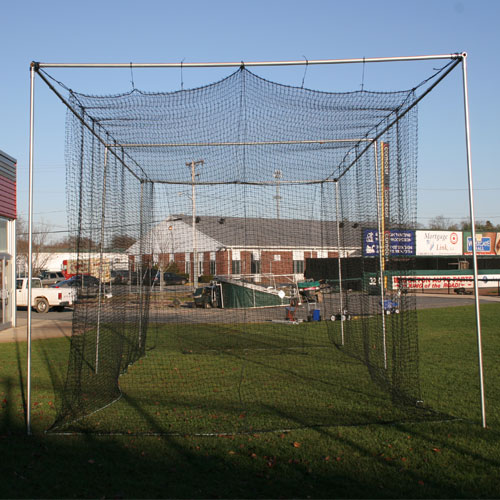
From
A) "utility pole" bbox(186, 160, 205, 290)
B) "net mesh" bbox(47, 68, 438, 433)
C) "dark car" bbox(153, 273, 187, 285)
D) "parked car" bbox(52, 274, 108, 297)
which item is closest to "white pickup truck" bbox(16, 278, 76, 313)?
"net mesh" bbox(47, 68, 438, 433)

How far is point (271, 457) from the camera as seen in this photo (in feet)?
13.4

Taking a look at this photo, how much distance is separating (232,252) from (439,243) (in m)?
28.0

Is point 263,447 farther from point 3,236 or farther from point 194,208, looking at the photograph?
point 3,236

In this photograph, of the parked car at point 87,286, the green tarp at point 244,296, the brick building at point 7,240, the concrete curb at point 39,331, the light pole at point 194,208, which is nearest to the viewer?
the parked car at point 87,286

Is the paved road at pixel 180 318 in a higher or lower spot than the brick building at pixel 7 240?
lower

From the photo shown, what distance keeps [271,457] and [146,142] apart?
4377 millimetres

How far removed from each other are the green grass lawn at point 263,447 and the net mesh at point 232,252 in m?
0.08

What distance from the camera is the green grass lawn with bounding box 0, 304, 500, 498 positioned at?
353cm

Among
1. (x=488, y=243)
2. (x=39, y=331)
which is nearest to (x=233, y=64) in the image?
(x=39, y=331)

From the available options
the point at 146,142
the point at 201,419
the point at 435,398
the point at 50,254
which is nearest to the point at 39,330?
the point at 146,142

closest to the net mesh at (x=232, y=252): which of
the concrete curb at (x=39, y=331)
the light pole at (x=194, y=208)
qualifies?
the light pole at (x=194, y=208)

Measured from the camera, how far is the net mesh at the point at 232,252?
554 cm

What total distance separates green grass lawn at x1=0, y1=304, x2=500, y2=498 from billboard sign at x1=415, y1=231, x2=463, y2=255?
2766 centimetres

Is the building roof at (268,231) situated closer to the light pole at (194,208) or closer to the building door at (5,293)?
the light pole at (194,208)
